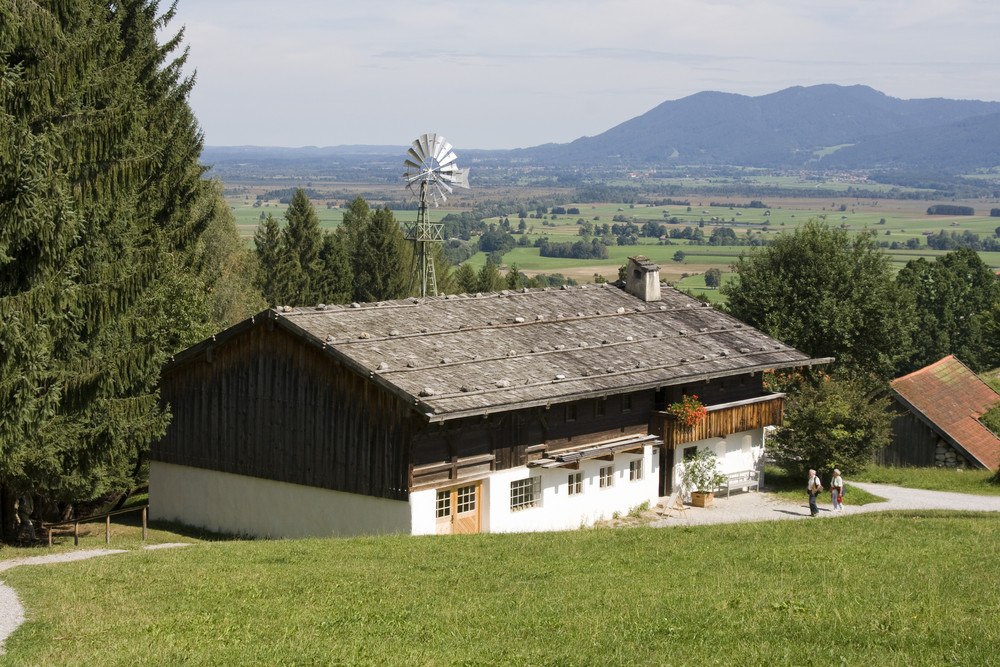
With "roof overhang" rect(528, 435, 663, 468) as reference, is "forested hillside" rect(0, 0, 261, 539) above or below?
above

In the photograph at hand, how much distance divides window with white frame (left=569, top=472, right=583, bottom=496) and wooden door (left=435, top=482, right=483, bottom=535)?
11.2ft

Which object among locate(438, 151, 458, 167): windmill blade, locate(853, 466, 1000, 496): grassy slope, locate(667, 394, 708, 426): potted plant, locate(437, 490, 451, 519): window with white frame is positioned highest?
locate(438, 151, 458, 167): windmill blade

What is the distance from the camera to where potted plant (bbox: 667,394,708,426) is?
33562 mm

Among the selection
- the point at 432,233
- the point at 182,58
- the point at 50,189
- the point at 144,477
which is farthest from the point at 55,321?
the point at 432,233

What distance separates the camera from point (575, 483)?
31703 mm

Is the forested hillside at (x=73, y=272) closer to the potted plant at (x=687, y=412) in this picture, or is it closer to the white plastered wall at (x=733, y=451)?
the potted plant at (x=687, y=412)

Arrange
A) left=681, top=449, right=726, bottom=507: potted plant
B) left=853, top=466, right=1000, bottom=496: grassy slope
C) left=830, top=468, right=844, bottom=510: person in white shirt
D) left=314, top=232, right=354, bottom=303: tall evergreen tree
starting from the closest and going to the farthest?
left=830, top=468, right=844, bottom=510: person in white shirt
left=681, top=449, right=726, bottom=507: potted plant
left=853, top=466, right=1000, bottom=496: grassy slope
left=314, top=232, right=354, bottom=303: tall evergreen tree

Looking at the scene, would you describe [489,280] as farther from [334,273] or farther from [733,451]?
[733,451]

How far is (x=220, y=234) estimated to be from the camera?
64.9 m

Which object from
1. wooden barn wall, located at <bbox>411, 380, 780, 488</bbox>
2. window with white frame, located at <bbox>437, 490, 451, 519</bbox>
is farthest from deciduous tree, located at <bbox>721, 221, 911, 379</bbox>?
window with white frame, located at <bbox>437, 490, 451, 519</bbox>

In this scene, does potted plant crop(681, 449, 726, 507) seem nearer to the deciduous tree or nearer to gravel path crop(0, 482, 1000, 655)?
gravel path crop(0, 482, 1000, 655)

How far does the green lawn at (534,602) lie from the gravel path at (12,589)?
0.20 meters

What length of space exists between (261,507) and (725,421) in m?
14.8

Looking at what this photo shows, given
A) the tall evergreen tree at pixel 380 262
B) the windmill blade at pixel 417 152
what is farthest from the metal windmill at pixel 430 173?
the tall evergreen tree at pixel 380 262
